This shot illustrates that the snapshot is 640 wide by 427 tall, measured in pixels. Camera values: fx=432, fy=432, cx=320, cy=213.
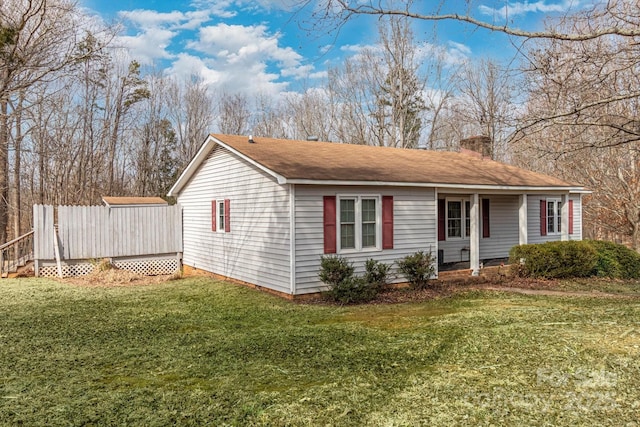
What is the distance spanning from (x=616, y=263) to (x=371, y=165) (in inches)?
330

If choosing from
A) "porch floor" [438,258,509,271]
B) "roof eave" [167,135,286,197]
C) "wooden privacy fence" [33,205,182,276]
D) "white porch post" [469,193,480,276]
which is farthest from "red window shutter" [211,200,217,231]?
"white porch post" [469,193,480,276]

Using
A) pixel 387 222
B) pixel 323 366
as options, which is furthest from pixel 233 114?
pixel 323 366

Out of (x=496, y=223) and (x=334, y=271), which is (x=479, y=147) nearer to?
(x=496, y=223)

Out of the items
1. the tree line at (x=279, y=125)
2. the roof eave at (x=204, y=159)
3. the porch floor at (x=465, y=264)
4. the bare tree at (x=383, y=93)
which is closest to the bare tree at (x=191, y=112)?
the tree line at (x=279, y=125)

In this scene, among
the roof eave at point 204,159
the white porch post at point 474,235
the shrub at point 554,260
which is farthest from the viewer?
the white porch post at point 474,235

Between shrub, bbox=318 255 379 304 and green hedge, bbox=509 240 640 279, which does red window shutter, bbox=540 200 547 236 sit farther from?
shrub, bbox=318 255 379 304

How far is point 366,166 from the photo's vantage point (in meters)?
12.2

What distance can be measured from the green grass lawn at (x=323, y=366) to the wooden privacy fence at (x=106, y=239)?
527cm

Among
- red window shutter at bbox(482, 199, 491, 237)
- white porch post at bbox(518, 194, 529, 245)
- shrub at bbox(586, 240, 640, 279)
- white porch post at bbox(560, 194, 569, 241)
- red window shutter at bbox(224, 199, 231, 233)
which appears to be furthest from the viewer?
white porch post at bbox(560, 194, 569, 241)

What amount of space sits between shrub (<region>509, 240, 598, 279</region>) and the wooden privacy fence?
1169cm

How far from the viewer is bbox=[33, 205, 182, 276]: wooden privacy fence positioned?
13.6 metres

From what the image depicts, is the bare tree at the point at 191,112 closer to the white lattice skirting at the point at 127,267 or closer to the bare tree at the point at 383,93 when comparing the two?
the bare tree at the point at 383,93

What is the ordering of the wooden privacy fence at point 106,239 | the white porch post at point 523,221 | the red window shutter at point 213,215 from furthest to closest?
1. the white porch post at point 523,221
2. the red window shutter at point 213,215
3. the wooden privacy fence at point 106,239

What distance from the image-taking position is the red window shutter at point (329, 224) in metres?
10.3
